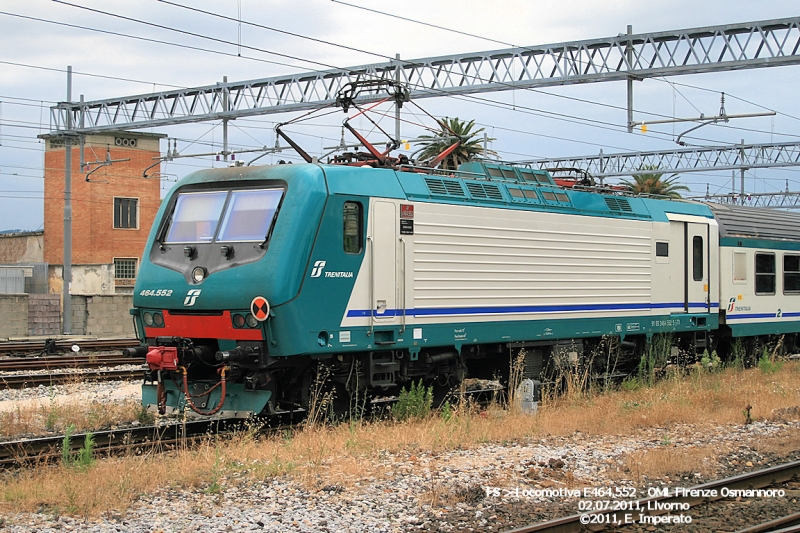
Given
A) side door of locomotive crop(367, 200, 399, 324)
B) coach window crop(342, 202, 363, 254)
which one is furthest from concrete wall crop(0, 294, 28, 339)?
coach window crop(342, 202, 363, 254)

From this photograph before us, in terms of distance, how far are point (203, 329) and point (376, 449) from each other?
8.68 ft

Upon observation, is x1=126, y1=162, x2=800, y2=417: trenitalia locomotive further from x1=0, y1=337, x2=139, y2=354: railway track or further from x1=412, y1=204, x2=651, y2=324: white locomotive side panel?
x1=0, y1=337, x2=139, y2=354: railway track

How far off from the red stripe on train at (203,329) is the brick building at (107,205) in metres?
37.1

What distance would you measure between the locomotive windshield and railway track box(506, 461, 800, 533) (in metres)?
5.11

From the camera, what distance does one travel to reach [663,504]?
7660 mm

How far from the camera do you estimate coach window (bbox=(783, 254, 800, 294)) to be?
1955 cm

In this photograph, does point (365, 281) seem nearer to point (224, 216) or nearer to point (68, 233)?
point (224, 216)

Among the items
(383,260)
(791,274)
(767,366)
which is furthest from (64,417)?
(791,274)

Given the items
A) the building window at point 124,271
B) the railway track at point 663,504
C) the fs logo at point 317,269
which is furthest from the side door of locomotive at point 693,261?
the building window at point 124,271

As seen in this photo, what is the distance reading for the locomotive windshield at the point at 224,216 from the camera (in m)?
10.7

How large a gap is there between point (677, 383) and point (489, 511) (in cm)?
777

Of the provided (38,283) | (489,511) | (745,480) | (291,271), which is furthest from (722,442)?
(38,283)

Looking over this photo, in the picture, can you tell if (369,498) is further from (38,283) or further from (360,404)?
(38,283)

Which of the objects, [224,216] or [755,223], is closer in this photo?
[224,216]
